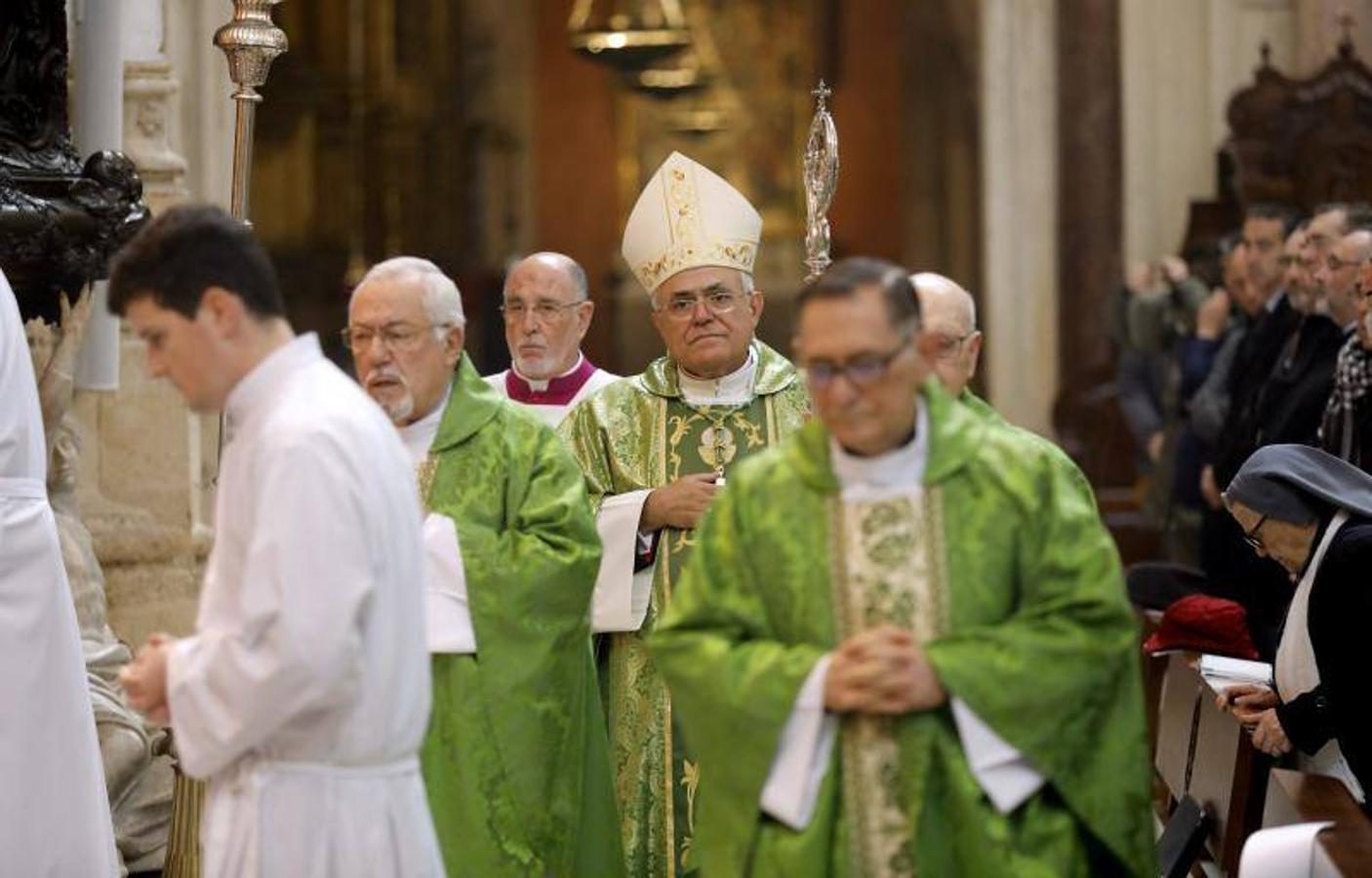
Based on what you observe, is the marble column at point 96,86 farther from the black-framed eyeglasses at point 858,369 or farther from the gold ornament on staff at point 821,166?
the black-framed eyeglasses at point 858,369

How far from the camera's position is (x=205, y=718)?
4094mm

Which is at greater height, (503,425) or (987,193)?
(987,193)

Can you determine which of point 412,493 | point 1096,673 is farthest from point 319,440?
point 1096,673

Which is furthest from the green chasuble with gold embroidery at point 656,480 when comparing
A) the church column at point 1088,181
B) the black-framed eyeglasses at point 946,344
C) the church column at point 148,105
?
the church column at point 1088,181

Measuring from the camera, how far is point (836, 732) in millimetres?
4395

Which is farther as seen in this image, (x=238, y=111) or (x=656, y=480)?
(x=656, y=480)

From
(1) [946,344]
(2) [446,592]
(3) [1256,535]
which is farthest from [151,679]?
(3) [1256,535]

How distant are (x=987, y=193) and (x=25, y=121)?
381 inches

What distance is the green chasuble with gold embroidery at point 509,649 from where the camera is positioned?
5480mm

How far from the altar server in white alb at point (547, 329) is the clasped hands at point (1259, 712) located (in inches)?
78.1

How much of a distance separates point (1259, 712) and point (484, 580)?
196cm

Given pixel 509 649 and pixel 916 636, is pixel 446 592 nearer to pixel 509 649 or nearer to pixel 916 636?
pixel 509 649

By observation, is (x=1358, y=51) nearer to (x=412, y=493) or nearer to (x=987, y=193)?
(x=987, y=193)

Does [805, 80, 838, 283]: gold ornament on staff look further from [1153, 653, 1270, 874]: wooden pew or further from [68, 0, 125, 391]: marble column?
[68, 0, 125, 391]: marble column
